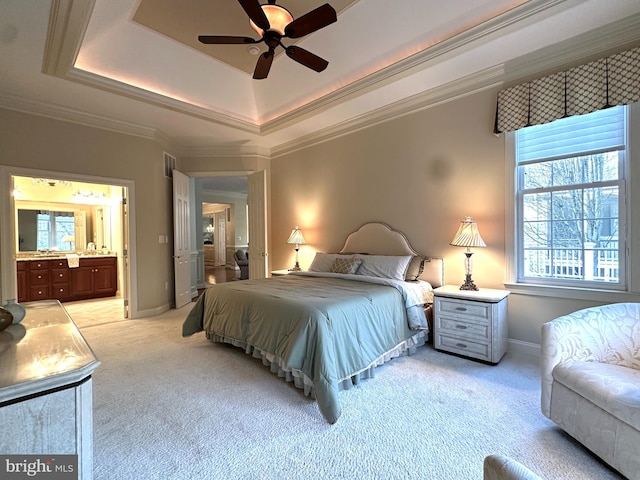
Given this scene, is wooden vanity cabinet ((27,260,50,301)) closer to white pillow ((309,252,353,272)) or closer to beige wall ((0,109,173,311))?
beige wall ((0,109,173,311))

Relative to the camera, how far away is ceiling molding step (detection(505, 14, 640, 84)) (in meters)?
2.47

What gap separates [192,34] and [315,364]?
11.9 feet

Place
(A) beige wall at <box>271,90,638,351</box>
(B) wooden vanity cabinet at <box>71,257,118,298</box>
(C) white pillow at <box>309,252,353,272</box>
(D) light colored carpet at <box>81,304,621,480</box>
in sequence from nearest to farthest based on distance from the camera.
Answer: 1. (D) light colored carpet at <box>81,304,621,480</box>
2. (A) beige wall at <box>271,90,638,351</box>
3. (C) white pillow at <box>309,252,353,272</box>
4. (B) wooden vanity cabinet at <box>71,257,118,298</box>

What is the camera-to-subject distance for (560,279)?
2.87 meters

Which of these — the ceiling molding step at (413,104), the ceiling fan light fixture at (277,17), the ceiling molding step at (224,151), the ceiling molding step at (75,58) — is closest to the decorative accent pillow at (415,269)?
the ceiling molding step at (413,104)

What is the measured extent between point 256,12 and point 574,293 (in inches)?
137

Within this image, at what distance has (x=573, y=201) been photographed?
112 inches

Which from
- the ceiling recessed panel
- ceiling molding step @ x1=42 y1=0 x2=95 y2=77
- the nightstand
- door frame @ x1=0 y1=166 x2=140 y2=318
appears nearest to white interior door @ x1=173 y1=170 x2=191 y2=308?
door frame @ x1=0 y1=166 x2=140 y2=318

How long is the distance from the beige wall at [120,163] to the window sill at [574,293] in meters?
4.85

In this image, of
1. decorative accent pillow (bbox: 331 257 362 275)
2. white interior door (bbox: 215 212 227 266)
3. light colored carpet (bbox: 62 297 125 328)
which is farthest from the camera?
white interior door (bbox: 215 212 227 266)

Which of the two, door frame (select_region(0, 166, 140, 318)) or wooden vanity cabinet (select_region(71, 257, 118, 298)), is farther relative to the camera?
wooden vanity cabinet (select_region(71, 257, 118, 298))

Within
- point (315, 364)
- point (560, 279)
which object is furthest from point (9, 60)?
point (560, 279)

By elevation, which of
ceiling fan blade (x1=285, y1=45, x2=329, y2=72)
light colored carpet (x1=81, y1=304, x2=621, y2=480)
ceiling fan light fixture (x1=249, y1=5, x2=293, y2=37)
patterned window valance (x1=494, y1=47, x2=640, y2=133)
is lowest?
light colored carpet (x1=81, y1=304, x2=621, y2=480)

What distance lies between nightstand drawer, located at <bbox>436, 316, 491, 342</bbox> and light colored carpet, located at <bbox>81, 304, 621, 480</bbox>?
0.26 m
